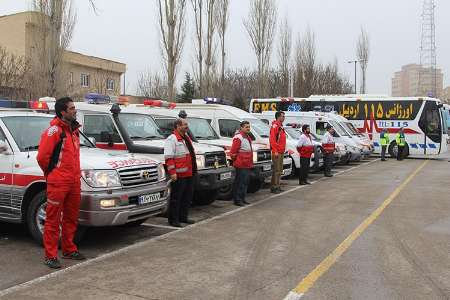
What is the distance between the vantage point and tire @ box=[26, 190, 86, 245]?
686 centimetres

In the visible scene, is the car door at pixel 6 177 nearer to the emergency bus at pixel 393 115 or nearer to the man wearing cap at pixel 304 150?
the man wearing cap at pixel 304 150

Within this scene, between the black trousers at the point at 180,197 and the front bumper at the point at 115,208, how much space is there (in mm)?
1143

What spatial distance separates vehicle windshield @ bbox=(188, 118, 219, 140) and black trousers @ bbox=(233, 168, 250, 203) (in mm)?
1915

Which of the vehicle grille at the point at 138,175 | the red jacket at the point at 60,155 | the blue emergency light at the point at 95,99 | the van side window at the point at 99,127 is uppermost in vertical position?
the blue emergency light at the point at 95,99

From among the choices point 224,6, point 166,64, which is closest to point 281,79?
point 224,6

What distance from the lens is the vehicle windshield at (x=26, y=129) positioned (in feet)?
24.0

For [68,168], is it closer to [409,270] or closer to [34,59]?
[409,270]

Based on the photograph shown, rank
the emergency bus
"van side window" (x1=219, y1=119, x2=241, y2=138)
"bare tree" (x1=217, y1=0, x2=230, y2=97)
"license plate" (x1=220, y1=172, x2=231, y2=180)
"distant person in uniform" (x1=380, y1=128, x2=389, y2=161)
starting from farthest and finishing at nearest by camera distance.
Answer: "bare tree" (x1=217, y1=0, x2=230, y2=97) → the emergency bus → "distant person in uniform" (x1=380, y1=128, x2=389, y2=161) → "van side window" (x1=219, y1=119, x2=241, y2=138) → "license plate" (x1=220, y1=172, x2=231, y2=180)

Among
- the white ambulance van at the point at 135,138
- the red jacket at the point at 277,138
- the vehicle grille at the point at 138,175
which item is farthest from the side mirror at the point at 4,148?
the red jacket at the point at 277,138

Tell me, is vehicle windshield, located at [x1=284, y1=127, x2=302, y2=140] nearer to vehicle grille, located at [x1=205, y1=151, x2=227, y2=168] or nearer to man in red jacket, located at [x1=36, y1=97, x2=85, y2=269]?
vehicle grille, located at [x1=205, y1=151, x2=227, y2=168]

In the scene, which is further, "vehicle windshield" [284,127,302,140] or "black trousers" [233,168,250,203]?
"vehicle windshield" [284,127,302,140]

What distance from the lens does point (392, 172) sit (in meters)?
19.0

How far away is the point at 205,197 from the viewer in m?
10.8

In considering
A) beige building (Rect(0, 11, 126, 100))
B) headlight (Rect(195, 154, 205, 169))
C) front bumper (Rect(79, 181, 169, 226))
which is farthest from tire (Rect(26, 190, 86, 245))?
beige building (Rect(0, 11, 126, 100))
